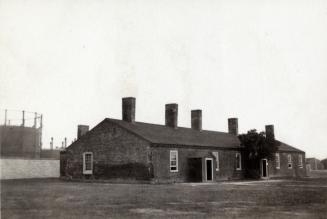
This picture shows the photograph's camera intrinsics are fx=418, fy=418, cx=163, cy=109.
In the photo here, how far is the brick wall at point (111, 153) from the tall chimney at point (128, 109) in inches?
85.2

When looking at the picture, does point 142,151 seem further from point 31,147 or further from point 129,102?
point 31,147

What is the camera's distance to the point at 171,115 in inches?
1507

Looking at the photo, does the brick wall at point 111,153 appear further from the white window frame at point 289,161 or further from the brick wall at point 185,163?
the white window frame at point 289,161

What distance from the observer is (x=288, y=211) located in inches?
540

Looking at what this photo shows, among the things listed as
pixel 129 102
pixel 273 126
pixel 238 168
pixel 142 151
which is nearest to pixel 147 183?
pixel 142 151

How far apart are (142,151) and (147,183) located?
92.9 inches

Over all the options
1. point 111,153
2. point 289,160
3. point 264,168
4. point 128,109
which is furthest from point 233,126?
point 111,153

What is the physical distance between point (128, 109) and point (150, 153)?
5936mm

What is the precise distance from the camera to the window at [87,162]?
112ft

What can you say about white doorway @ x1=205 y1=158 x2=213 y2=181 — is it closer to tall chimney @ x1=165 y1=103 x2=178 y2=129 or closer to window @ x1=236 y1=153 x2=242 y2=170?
tall chimney @ x1=165 y1=103 x2=178 y2=129

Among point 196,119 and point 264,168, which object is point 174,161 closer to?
point 196,119

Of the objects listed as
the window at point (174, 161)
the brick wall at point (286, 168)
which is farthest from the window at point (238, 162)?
the window at point (174, 161)

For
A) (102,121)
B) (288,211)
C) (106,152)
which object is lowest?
(288,211)

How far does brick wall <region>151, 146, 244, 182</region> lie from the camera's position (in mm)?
30491
